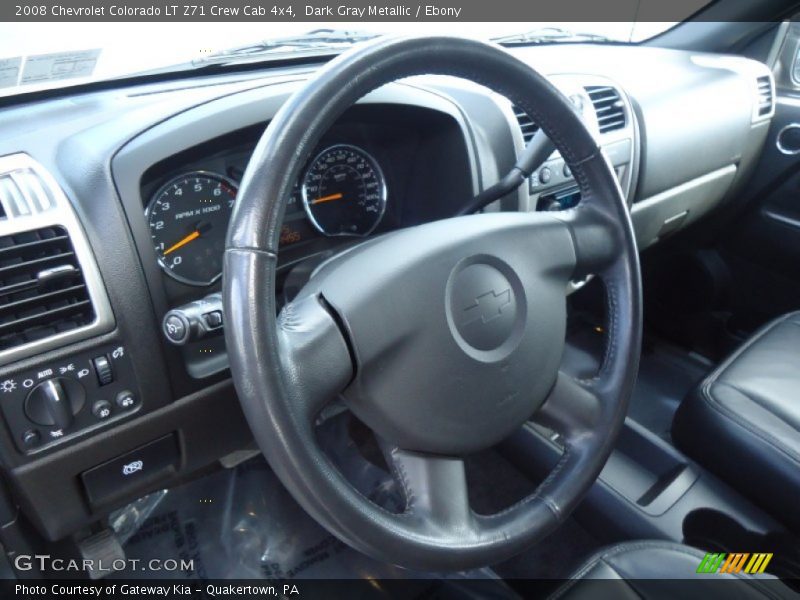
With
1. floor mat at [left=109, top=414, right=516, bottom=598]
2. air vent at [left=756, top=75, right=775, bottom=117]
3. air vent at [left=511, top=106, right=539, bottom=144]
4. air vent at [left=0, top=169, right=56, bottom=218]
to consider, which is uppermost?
air vent at [left=0, top=169, right=56, bottom=218]

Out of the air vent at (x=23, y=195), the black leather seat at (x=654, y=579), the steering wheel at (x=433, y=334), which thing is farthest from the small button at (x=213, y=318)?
the black leather seat at (x=654, y=579)

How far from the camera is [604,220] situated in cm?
102

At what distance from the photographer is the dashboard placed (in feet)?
2.72

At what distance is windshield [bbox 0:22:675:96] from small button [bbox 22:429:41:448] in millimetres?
557

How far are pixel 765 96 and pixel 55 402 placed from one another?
2154 mm

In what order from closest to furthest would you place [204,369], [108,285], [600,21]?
1. [108,285]
2. [204,369]
3. [600,21]

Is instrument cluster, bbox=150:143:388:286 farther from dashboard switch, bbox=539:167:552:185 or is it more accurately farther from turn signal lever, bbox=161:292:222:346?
dashboard switch, bbox=539:167:552:185

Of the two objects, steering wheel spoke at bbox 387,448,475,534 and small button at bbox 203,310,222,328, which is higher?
small button at bbox 203,310,222,328

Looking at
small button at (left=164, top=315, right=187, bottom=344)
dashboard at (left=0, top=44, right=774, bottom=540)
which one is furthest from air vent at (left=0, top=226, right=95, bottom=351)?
small button at (left=164, top=315, right=187, bottom=344)

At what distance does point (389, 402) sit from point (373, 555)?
172 millimetres

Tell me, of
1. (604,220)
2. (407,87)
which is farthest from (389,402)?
(407,87)

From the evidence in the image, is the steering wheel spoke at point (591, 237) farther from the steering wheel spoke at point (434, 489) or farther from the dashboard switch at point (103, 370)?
the dashboard switch at point (103, 370)

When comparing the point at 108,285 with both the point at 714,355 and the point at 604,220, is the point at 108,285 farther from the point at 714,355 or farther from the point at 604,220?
the point at 714,355

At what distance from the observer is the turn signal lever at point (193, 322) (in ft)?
2.70
